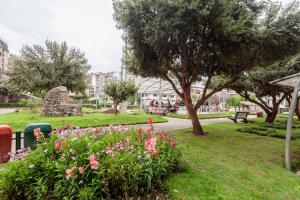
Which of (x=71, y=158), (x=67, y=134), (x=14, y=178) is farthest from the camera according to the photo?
(x=67, y=134)

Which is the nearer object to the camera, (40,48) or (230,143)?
(230,143)

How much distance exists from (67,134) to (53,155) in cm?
66

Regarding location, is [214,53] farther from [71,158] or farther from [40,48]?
[40,48]

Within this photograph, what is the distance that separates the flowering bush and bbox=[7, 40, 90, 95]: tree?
2360cm

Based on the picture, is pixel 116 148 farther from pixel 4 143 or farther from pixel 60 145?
pixel 4 143

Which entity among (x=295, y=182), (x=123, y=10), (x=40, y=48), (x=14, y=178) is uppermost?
(x=40, y=48)

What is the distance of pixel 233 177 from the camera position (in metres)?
4.11

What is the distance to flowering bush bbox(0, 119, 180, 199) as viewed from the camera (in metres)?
2.71

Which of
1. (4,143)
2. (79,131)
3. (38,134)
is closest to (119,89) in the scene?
(4,143)

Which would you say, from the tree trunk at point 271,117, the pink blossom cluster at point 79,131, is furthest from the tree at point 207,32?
the tree trunk at point 271,117

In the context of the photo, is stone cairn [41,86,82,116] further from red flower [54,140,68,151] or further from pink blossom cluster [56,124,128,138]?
red flower [54,140,68,151]

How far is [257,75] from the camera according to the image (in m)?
12.9

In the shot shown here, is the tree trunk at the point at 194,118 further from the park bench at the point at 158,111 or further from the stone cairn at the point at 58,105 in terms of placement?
the park bench at the point at 158,111

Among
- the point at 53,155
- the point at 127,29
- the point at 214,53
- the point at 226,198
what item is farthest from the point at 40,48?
the point at 226,198
